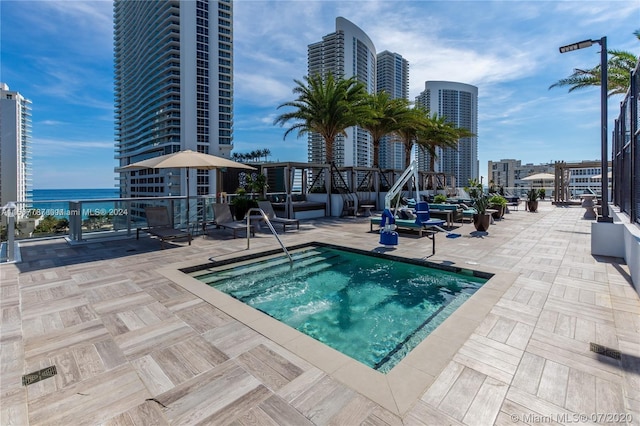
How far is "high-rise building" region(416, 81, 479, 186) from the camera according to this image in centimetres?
4134

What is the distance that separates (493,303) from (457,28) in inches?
451

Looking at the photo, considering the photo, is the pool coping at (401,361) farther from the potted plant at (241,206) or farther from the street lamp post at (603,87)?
the potted plant at (241,206)

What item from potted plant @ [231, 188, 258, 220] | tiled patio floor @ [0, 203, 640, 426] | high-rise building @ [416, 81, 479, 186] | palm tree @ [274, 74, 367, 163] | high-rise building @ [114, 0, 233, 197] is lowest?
tiled patio floor @ [0, 203, 640, 426]

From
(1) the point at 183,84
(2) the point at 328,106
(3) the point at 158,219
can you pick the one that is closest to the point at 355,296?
(3) the point at 158,219

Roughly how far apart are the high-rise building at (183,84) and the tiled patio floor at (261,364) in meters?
64.0

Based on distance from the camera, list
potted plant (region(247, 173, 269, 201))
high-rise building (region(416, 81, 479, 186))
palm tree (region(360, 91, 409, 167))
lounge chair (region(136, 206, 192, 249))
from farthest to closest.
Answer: high-rise building (region(416, 81, 479, 186)), palm tree (region(360, 91, 409, 167)), potted plant (region(247, 173, 269, 201)), lounge chair (region(136, 206, 192, 249))

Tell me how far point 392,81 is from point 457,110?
1297 centimetres

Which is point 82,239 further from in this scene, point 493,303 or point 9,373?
point 493,303

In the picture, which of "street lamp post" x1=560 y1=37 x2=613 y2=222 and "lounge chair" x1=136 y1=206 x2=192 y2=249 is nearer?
"street lamp post" x1=560 y1=37 x2=613 y2=222

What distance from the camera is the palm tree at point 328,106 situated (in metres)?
15.5

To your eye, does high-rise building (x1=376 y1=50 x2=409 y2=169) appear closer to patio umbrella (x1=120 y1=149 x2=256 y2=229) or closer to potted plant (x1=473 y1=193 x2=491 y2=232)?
potted plant (x1=473 y1=193 x2=491 y2=232)

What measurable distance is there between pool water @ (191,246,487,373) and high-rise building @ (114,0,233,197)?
205ft

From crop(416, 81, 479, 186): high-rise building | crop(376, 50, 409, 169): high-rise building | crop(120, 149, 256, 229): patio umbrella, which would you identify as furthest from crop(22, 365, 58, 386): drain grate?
crop(376, 50, 409, 169): high-rise building

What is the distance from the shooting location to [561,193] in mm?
22484
